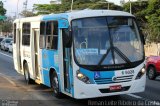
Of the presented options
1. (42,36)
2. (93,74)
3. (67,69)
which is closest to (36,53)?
(42,36)

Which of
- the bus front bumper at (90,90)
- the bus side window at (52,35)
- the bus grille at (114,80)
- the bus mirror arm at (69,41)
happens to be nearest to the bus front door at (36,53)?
the bus side window at (52,35)

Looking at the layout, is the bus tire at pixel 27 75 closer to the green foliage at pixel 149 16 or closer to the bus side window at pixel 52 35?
the bus side window at pixel 52 35

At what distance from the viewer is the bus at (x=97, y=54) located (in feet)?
35.6

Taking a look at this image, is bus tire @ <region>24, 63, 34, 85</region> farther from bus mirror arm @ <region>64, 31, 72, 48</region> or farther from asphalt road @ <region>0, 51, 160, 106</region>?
bus mirror arm @ <region>64, 31, 72, 48</region>

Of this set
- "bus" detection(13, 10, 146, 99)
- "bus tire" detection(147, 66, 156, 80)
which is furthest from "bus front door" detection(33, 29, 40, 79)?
"bus tire" detection(147, 66, 156, 80)

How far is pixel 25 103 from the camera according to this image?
12.1 metres

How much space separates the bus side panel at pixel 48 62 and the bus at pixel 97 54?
3 cm

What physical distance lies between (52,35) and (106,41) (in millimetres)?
2402

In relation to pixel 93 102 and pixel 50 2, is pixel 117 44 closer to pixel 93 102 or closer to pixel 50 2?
pixel 93 102

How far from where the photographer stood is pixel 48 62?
13.6 meters

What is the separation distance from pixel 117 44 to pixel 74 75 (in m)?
1.44

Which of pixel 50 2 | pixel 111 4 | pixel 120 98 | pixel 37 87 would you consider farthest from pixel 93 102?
pixel 50 2

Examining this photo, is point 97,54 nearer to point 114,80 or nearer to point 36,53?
point 114,80

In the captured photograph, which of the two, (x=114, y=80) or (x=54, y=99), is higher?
(x=114, y=80)
